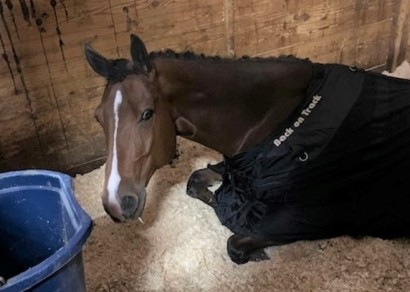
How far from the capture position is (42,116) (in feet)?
6.84

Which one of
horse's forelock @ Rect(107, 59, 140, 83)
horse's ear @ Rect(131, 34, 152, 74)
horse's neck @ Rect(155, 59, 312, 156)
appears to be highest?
horse's ear @ Rect(131, 34, 152, 74)

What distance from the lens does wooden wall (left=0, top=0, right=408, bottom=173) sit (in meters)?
1.95

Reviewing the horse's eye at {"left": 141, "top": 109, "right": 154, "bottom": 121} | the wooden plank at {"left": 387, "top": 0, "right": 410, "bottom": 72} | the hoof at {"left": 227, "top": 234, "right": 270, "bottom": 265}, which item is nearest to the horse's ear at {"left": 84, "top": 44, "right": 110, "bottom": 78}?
the horse's eye at {"left": 141, "top": 109, "right": 154, "bottom": 121}

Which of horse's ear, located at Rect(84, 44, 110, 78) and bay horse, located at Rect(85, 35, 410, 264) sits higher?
horse's ear, located at Rect(84, 44, 110, 78)

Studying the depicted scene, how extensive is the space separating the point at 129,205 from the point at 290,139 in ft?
1.85

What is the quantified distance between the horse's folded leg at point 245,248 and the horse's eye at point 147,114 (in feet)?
1.94

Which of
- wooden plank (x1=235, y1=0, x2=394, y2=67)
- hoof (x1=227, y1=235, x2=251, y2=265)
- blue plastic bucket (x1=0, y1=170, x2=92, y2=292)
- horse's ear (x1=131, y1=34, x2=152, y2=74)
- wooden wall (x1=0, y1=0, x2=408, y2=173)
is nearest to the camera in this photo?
blue plastic bucket (x1=0, y1=170, x2=92, y2=292)

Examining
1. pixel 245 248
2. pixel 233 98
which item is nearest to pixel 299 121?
pixel 233 98

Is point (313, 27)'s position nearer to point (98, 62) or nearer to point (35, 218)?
point (98, 62)

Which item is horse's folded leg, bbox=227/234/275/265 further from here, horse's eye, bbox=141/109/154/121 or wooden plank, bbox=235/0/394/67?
wooden plank, bbox=235/0/394/67

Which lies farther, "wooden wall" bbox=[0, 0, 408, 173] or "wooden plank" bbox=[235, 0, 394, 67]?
"wooden plank" bbox=[235, 0, 394, 67]

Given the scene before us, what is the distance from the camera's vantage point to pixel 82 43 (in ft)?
6.71

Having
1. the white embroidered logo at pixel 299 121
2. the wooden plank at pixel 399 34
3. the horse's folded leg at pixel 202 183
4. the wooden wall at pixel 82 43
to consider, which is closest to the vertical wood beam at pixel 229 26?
the wooden wall at pixel 82 43

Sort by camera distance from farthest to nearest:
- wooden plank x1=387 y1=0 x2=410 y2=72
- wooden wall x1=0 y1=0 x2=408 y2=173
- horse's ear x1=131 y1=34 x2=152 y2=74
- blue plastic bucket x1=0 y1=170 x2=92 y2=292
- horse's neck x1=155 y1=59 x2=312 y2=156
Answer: wooden plank x1=387 y1=0 x2=410 y2=72, wooden wall x1=0 y1=0 x2=408 y2=173, horse's neck x1=155 y1=59 x2=312 y2=156, horse's ear x1=131 y1=34 x2=152 y2=74, blue plastic bucket x1=0 y1=170 x2=92 y2=292
